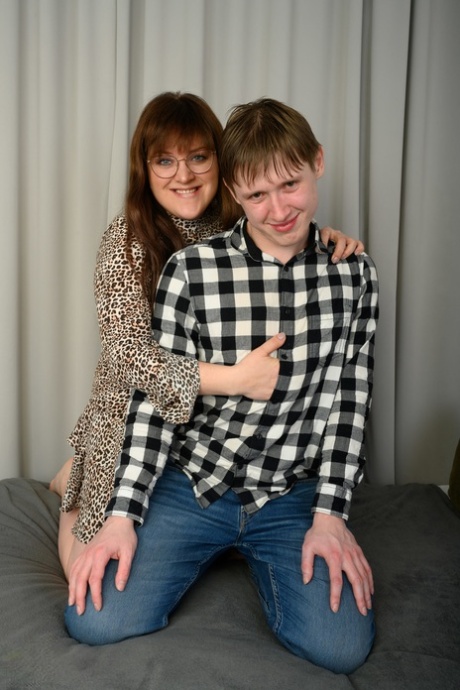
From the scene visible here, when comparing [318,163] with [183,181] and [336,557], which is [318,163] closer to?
[183,181]

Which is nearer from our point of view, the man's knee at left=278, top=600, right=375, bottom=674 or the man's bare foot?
the man's knee at left=278, top=600, right=375, bottom=674

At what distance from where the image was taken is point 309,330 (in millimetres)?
1729

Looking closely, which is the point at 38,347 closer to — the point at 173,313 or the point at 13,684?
the point at 173,313

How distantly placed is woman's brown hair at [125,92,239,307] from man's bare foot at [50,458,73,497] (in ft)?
2.41

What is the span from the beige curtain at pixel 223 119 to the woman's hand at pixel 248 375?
0.96m

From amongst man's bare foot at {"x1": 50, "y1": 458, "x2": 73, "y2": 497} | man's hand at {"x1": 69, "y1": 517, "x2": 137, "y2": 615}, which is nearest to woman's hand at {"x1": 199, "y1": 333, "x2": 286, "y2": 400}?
man's hand at {"x1": 69, "y1": 517, "x2": 137, "y2": 615}

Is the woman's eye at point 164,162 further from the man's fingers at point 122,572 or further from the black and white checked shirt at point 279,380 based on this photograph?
the man's fingers at point 122,572

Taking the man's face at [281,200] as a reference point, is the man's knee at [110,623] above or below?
below

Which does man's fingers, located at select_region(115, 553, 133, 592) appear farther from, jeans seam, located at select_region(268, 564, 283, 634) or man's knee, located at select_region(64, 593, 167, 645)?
jeans seam, located at select_region(268, 564, 283, 634)

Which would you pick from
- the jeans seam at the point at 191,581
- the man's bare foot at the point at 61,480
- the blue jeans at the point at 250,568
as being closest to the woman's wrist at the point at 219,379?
the blue jeans at the point at 250,568

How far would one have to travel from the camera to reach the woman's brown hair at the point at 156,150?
1810 millimetres

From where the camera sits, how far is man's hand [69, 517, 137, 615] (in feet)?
4.96

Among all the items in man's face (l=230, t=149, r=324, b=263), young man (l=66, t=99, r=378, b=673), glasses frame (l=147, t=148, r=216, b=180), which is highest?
glasses frame (l=147, t=148, r=216, b=180)

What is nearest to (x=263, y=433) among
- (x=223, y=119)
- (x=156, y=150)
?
(x=156, y=150)
